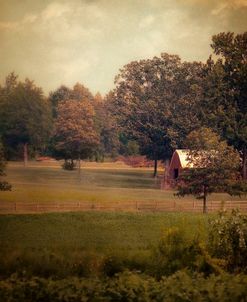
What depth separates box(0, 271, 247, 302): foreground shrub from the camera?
7.09 metres

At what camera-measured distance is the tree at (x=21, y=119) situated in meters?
11.6

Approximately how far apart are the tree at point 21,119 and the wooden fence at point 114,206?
1.15 meters

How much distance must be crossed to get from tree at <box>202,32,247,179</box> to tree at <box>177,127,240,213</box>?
0.95 feet

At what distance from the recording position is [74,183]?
12.3 m

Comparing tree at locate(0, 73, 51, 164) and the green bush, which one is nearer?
tree at locate(0, 73, 51, 164)

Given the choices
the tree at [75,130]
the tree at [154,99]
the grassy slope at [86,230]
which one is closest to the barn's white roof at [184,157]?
the tree at [154,99]

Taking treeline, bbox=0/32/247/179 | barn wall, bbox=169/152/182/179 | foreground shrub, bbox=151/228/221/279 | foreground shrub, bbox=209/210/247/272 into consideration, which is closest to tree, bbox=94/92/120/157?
treeline, bbox=0/32/247/179

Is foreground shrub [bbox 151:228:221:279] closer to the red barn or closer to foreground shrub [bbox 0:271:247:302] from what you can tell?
foreground shrub [bbox 0:271:247:302]

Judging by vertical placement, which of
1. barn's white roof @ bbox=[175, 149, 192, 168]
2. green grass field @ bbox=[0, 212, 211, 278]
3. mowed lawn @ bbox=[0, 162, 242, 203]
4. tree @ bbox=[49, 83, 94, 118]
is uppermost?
tree @ bbox=[49, 83, 94, 118]

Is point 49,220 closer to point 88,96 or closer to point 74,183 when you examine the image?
point 74,183

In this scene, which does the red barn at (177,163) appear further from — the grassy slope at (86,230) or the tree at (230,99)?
the grassy slope at (86,230)

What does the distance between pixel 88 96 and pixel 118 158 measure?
5.61 ft

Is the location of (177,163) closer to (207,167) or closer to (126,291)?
(207,167)

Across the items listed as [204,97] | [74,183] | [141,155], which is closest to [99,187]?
[74,183]
